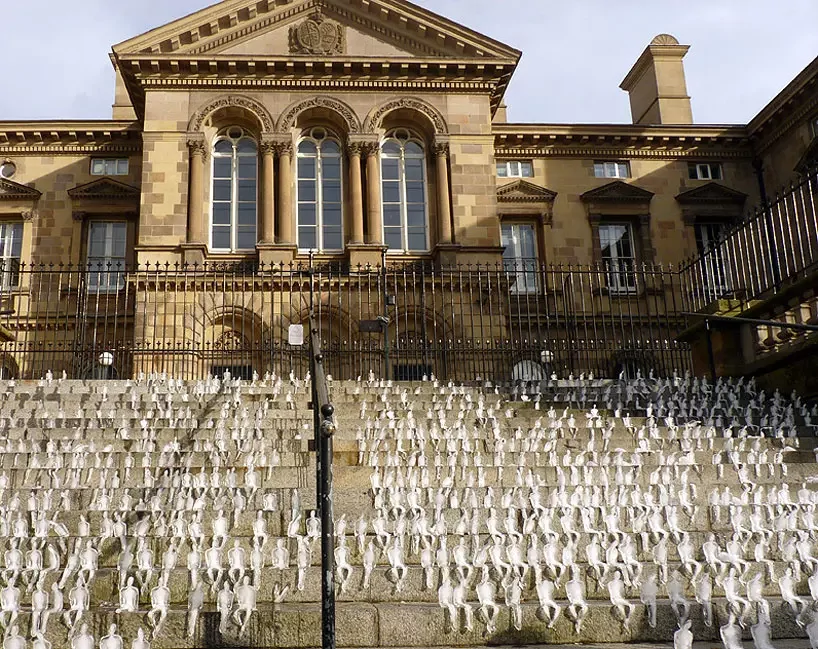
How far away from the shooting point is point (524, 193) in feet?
85.9

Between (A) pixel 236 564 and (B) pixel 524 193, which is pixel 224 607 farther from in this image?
(B) pixel 524 193

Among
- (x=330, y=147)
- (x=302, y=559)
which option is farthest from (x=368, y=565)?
(x=330, y=147)

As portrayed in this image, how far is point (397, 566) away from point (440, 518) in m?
0.78

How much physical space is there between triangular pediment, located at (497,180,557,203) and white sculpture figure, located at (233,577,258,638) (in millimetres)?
21171

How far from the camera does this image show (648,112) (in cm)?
3075

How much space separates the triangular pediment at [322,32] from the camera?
23156mm

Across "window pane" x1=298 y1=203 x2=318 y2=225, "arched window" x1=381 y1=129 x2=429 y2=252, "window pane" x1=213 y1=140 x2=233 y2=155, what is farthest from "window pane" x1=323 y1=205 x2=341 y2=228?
"window pane" x1=213 y1=140 x2=233 y2=155

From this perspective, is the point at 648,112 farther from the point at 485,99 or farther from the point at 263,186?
the point at 263,186

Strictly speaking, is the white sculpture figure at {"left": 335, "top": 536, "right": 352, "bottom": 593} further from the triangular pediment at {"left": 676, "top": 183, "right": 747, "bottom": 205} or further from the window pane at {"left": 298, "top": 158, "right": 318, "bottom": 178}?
the triangular pediment at {"left": 676, "top": 183, "right": 747, "bottom": 205}

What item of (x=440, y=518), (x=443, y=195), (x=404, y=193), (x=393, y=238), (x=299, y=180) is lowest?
(x=440, y=518)

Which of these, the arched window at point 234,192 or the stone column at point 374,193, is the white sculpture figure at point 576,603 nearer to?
the stone column at point 374,193

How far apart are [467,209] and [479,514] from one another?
1625cm

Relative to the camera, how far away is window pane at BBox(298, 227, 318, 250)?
2269 centimetres

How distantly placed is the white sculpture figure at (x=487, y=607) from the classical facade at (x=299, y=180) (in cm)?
1435
